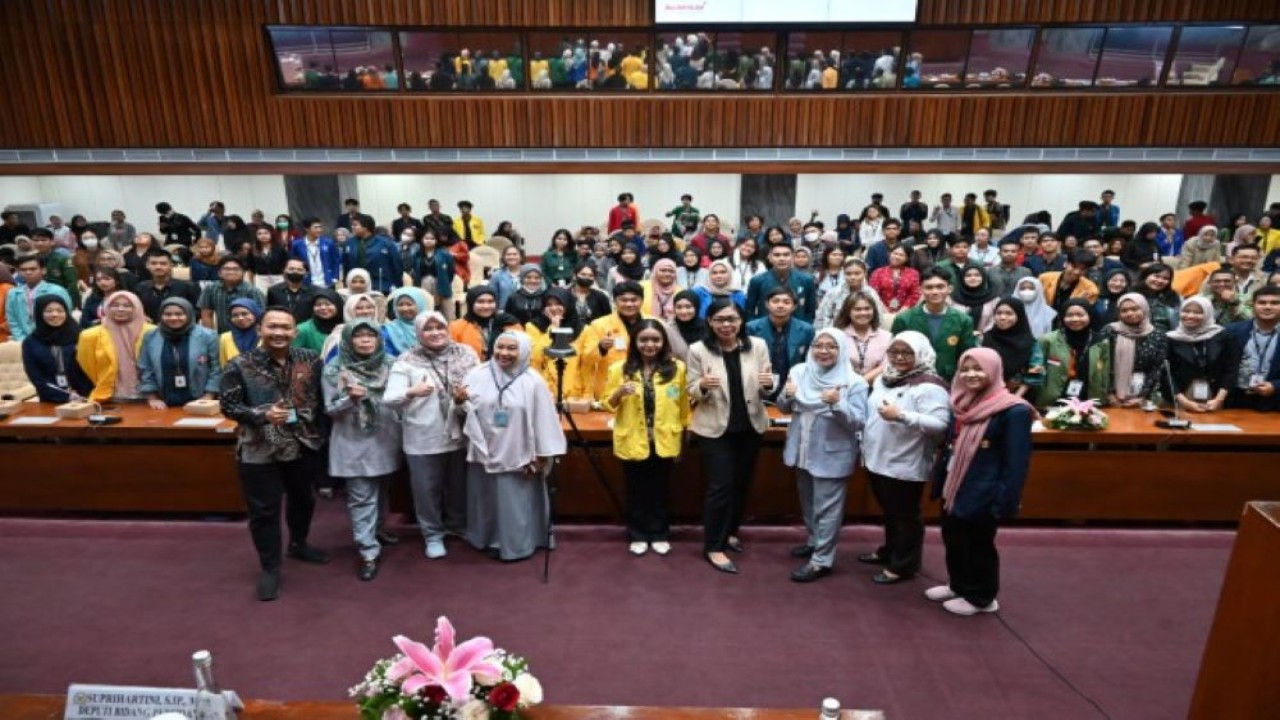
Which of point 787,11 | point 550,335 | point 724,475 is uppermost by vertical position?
point 787,11

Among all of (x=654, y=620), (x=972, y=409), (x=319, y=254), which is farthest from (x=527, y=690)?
(x=319, y=254)

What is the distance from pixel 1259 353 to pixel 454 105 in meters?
9.47

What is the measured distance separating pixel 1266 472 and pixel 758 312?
11.8 ft

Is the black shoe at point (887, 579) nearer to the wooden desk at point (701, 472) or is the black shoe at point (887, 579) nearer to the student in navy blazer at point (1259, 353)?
the wooden desk at point (701, 472)

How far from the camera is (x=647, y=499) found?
14.7 ft

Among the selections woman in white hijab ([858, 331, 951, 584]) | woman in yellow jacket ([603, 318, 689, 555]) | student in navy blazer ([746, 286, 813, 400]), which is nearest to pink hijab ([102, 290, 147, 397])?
woman in yellow jacket ([603, 318, 689, 555])

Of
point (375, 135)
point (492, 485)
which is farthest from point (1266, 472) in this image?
point (375, 135)

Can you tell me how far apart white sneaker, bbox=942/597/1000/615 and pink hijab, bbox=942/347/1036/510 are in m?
0.57

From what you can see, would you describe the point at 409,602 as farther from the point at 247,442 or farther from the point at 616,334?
the point at 616,334

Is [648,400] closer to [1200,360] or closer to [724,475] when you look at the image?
[724,475]

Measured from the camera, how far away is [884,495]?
4.00 meters

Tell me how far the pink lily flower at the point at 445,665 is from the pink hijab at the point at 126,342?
4.14 metres

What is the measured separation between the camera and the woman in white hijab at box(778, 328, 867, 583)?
393 centimetres

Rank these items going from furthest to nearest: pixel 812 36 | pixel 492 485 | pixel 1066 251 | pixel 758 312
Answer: pixel 812 36 < pixel 1066 251 < pixel 758 312 < pixel 492 485
